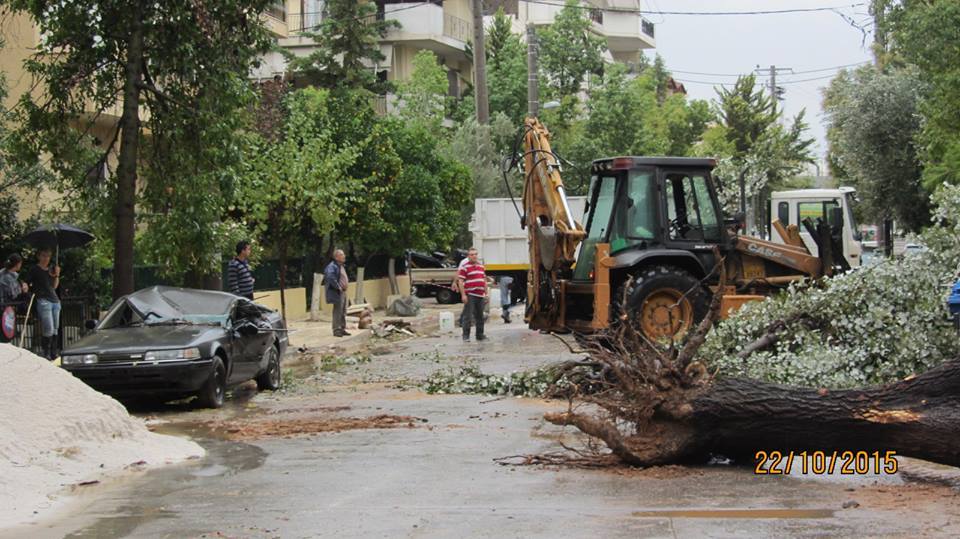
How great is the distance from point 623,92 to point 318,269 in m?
24.9

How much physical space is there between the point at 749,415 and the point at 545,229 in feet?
28.2

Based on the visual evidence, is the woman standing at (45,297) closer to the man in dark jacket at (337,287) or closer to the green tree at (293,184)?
the green tree at (293,184)

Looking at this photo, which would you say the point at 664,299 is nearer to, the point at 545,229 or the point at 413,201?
the point at 545,229

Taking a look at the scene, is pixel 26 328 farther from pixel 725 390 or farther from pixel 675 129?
pixel 675 129

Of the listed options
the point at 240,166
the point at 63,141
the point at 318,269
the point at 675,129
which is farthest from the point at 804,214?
the point at 675,129

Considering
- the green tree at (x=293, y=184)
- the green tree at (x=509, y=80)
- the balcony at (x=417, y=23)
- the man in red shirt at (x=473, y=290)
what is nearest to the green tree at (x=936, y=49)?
the man in red shirt at (x=473, y=290)

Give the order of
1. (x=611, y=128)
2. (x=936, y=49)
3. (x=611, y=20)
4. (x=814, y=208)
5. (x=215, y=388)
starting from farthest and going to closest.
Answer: (x=611, y=20)
(x=611, y=128)
(x=814, y=208)
(x=936, y=49)
(x=215, y=388)

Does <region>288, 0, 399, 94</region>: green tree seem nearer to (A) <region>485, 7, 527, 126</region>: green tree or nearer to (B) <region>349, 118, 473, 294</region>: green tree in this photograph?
(A) <region>485, 7, 527, 126</region>: green tree

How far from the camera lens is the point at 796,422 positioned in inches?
341

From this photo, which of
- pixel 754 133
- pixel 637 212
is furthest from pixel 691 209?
pixel 754 133

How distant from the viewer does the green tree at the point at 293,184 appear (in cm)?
2595

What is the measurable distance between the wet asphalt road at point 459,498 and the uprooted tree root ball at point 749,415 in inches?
9.5
